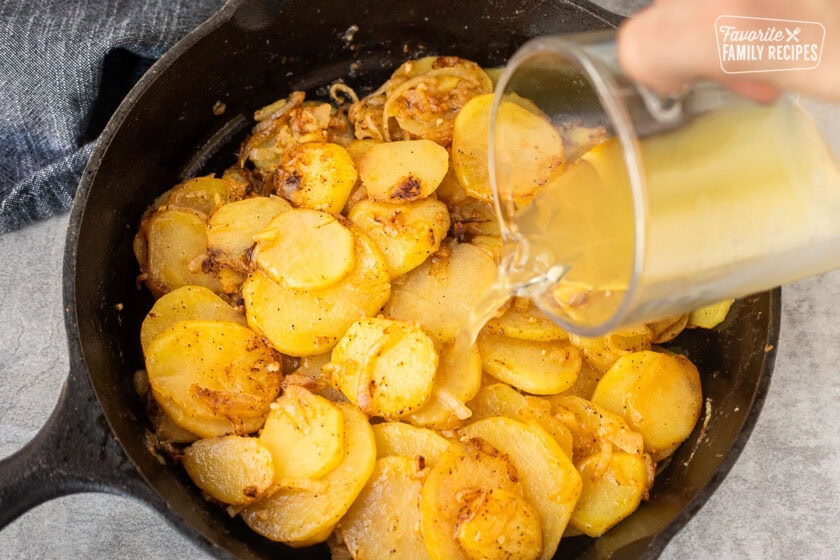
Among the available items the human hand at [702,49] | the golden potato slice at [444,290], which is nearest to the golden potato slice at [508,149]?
the golden potato slice at [444,290]

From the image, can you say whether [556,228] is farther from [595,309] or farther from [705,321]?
[705,321]

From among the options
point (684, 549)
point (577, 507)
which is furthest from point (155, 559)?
point (684, 549)

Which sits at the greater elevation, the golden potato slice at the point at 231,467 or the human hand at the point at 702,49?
the human hand at the point at 702,49

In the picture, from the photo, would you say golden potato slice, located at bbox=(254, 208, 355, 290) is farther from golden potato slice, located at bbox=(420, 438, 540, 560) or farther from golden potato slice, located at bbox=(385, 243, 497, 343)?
golden potato slice, located at bbox=(420, 438, 540, 560)

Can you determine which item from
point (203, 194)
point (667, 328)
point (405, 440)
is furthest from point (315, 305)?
point (667, 328)

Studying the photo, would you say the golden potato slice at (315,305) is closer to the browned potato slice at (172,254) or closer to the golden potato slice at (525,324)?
the browned potato slice at (172,254)

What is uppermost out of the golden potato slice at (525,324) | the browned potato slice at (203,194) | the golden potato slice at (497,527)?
the browned potato slice at (203,194)
